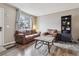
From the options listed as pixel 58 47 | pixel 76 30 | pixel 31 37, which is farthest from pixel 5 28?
pixel 76 30

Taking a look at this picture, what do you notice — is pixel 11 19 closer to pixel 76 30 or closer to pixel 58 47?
pixel 58 47

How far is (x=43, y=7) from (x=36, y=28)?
2.17 feet

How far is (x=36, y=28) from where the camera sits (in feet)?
9.00

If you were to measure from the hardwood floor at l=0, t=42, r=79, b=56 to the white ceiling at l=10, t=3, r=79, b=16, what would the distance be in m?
0.98

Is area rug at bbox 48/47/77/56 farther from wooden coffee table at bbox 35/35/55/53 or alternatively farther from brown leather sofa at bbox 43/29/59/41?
brown leather sofa at bbox 43/29/59/41

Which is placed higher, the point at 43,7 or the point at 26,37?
the point at 43,7

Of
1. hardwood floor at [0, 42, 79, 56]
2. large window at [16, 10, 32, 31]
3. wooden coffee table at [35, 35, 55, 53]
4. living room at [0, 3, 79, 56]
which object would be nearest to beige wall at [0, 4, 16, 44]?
living room at [0, 3, 79, 56]

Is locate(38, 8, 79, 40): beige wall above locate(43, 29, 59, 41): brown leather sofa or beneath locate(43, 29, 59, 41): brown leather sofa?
above

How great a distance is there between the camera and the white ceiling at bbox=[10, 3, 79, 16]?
246 cm

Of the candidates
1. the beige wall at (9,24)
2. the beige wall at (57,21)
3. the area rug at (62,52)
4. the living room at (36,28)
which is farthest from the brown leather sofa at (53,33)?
the beige wall at (9,24)

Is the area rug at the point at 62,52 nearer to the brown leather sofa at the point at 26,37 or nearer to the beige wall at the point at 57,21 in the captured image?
the beige wall at the point at 57,21

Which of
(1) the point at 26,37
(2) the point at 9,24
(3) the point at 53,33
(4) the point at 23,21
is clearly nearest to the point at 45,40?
(3) the point at 53,33

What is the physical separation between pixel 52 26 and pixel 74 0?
93cm

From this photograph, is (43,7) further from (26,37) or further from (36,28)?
(26,37)
